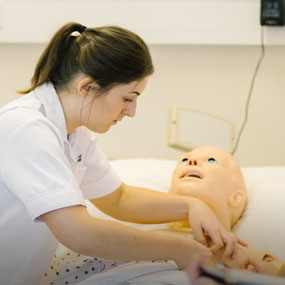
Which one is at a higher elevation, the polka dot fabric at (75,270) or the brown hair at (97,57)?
the brown hair at (97,57)

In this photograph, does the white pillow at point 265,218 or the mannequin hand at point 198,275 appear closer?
the mannequin hand at point 198,275

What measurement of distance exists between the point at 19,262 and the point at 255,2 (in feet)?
4.87

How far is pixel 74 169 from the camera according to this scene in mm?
1456

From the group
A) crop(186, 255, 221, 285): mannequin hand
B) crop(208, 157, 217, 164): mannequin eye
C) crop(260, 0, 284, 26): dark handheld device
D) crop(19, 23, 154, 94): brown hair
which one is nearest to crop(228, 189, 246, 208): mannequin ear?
crop(208, 157, 217, 164): mannequin eye

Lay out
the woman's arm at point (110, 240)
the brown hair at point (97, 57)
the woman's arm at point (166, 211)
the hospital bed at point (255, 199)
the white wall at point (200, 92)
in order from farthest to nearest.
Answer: the white wall at point (200, 92)
the hospital bed at point (255, 199)
the woman's arm at point (166, 211)
the brown hair at point (97, 57)
the woman's arm at point (110, 240)

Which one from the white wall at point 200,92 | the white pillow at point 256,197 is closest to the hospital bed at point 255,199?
the white pillow at point 256,197

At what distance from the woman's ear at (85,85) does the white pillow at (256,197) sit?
63cm

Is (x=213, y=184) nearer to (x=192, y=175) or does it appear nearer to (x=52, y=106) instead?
(x=192, y=175)

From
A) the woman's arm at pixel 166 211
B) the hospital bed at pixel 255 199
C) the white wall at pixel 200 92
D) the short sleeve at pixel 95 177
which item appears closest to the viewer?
the woman's arm at pixel 166 211

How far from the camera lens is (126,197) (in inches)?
64.2

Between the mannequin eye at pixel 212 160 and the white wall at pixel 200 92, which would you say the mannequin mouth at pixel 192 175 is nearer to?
the mannequin eye at pixel 212 160

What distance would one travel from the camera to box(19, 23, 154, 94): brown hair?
4.20 ft

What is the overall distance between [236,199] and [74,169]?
22.9 inches

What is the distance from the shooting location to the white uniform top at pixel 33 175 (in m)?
1.15
